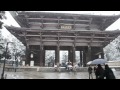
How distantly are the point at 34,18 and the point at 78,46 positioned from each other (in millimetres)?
5026

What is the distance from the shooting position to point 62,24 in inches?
647

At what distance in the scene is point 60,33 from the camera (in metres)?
15.9

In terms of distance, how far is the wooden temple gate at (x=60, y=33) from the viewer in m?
15.8

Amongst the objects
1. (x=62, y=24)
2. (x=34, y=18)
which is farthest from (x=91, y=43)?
(x=34, y=18)

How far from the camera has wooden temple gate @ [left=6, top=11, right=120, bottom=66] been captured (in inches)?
620
